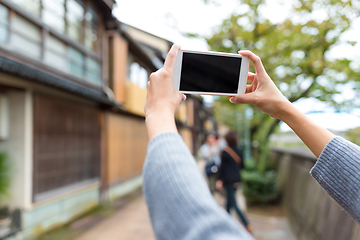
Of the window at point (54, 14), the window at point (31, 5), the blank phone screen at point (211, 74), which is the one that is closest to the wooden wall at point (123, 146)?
the window at point (54, 14)

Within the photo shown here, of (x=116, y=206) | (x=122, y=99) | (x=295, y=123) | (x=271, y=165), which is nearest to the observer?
(x=295, y=123)

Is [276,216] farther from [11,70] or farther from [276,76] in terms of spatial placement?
[11,70]

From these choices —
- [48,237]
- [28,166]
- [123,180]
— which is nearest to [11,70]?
[28,166]

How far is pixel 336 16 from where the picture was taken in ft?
17.9

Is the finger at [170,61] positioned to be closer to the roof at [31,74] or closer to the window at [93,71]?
the roof at [31,74]

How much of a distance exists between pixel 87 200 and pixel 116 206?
105cm

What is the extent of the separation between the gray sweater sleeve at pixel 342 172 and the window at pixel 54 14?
266 inches

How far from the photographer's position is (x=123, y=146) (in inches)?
423

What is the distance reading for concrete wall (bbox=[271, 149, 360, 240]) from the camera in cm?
337

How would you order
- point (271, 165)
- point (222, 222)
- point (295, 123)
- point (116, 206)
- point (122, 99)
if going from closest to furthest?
1. point (222, 222)
2. point (295, 123)
3. point (116, 206)
4. point (122, 99)
5. point (271, 165)

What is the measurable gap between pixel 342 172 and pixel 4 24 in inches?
231

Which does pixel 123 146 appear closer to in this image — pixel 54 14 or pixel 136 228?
pixel 136 228

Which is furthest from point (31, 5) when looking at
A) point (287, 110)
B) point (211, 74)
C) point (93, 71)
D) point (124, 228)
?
point (287, 110)

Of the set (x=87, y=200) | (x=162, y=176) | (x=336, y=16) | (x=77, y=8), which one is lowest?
(x=87, y=200)
